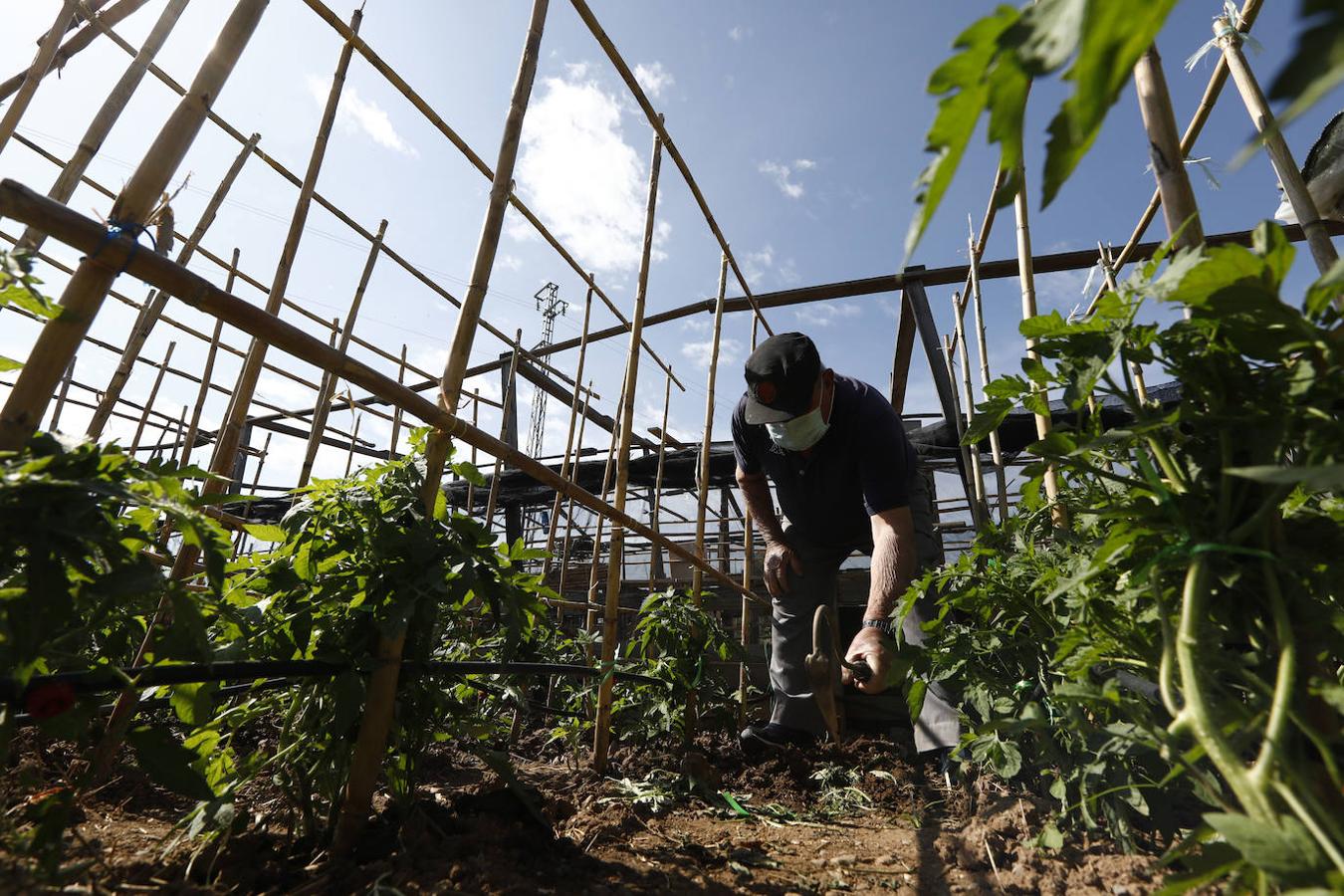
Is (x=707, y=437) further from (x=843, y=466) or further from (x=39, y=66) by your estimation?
(x=39, y=66)

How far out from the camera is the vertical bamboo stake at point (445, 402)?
1107mm

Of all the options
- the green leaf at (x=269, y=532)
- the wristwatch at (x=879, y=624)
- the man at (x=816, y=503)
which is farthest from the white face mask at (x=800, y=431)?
the green leaf at (x=269, y=532)

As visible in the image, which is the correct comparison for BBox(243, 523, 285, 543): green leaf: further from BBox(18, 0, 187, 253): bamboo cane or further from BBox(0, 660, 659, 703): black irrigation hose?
BBox(18, 0, 187, 253): bamboo cane

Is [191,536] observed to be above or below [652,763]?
above

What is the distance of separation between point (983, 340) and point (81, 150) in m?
4.29

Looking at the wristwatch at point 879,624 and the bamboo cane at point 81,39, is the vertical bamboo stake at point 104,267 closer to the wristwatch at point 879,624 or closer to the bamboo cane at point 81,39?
the bamboo cane at point 81,39

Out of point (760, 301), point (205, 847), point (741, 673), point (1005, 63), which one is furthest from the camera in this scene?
point (760, 301)

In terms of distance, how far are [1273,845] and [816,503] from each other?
8.27 ft

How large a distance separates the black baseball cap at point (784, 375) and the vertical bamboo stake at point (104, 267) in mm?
1907

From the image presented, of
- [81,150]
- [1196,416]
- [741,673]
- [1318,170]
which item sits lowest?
[741,673]

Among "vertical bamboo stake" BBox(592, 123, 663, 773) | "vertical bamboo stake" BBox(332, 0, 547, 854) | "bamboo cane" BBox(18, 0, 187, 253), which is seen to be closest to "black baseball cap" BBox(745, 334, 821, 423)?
"vertical bamboo stake" BBox(592, 123, 663, 773)

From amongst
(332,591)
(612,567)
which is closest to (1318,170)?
(612,567)

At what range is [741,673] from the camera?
331cm

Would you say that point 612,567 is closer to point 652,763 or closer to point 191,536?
point 652,763
